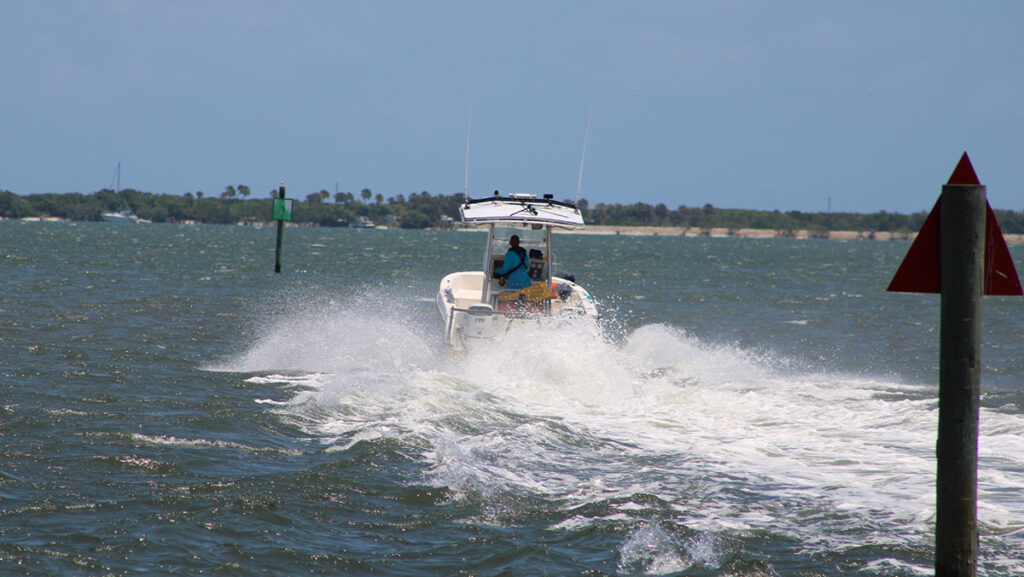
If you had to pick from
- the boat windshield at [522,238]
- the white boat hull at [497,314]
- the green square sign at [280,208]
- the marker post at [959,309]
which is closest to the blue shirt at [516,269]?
the white boat hull at [497,314]

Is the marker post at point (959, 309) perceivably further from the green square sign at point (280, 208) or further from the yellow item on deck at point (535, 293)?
the green square sign at point (280, 208)

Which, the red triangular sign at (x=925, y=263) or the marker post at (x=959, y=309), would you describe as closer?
the marker post at (x=959, y=309)

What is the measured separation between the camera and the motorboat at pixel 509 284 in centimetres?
1325

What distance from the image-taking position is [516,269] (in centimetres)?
1418

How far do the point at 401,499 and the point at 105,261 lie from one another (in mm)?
36645

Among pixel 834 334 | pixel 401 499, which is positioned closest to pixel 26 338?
pixel 401 499

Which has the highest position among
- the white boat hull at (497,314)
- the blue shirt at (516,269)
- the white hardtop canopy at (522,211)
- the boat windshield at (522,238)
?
the white hardtop canopy at (522,211)

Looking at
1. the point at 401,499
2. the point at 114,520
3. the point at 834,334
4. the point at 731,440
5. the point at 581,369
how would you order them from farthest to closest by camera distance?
the point at 834,334 < the point at 581,369 < the point at 731,440 < the point at 401,499 < the point at 114,520

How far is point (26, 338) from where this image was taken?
14.9 meters

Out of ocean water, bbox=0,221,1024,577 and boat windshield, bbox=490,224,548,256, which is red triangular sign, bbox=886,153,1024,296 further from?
boat windshield, bbox=490,224,548,256

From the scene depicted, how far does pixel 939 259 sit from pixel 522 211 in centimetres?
924

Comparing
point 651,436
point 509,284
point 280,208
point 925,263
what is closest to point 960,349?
point 925,263

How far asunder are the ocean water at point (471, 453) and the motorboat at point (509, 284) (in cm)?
40

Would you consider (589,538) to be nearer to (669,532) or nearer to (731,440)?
(669,532)
